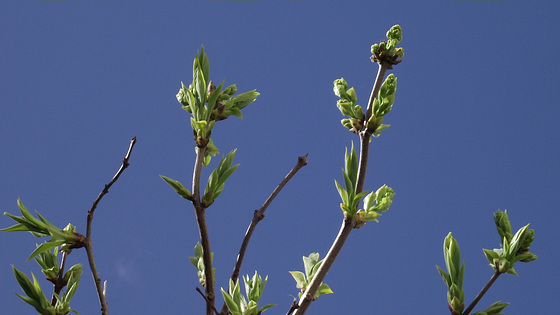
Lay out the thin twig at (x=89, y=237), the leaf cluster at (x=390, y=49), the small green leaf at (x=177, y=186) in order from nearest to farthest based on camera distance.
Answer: the small green leaf at (x=177, y=186) < the thin twig at (x=89, y=237) < the leaf cluster at (x=390, y=49)

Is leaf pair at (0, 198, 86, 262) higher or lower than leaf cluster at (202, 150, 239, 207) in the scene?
lower

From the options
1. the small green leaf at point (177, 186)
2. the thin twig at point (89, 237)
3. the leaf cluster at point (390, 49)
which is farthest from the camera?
the leaf cluster at point (390, 49)

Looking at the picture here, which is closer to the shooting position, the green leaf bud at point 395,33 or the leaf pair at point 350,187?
the leaf pair at point 350,187

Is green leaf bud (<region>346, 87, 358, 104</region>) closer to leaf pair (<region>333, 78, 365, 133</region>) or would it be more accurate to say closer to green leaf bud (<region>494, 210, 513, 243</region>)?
leaf pair (<region>333, 78, 365, 133</region>)

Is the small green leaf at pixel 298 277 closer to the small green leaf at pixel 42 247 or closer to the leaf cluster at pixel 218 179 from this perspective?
the leaf cluster at pixel 218 179

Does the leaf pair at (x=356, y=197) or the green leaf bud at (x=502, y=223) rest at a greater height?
the leaf pair at (x=356, y=197)

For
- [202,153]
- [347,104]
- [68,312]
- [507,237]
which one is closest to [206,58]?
[202,153]

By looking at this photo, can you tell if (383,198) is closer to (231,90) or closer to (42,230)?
(231,90)

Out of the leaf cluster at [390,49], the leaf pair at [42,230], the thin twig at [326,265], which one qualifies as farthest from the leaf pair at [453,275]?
the leaf pair at [42,230]

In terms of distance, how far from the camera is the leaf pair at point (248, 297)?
1333 mm

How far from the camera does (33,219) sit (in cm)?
132

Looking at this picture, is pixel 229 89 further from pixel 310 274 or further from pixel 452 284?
pixel 452 284

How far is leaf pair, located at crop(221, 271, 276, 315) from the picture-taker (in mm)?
1333

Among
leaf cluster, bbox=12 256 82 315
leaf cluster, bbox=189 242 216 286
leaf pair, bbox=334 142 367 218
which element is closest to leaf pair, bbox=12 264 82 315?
leaf cluster, bbox=12 256 82 315
